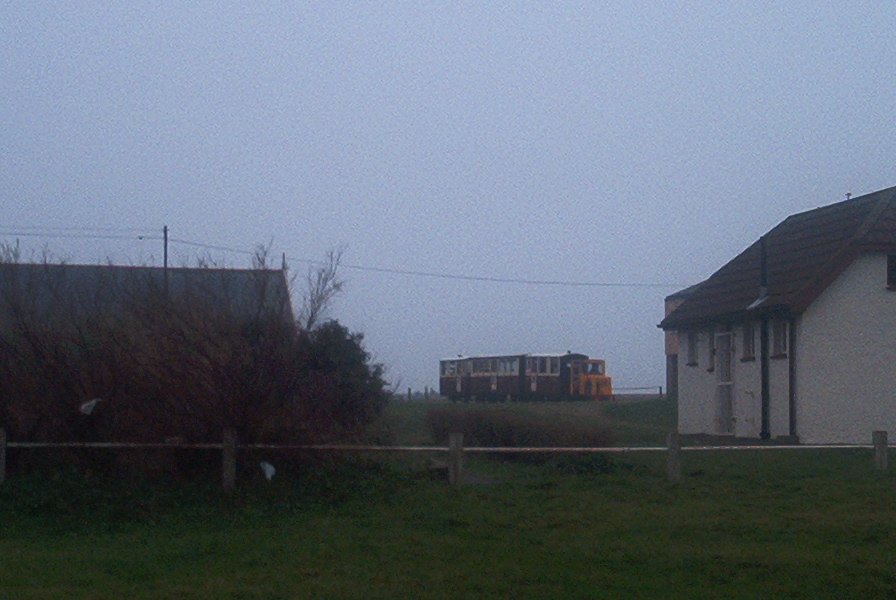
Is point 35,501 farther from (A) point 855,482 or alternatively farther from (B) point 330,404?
(A) point 855,482

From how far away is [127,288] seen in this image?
18.7m

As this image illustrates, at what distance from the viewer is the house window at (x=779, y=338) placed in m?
25.7

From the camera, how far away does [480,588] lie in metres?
9.85

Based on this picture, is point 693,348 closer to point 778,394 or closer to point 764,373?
point 764,373

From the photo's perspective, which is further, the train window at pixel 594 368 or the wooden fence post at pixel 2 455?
the train window at pixel 594 368

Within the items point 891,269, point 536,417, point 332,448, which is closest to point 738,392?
point 891,269

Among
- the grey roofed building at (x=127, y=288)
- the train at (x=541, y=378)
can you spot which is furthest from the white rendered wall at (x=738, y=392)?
the train at (x=541, y=378)

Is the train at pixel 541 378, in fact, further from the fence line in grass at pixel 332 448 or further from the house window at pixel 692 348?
the fence line in grass at pixel 332 448

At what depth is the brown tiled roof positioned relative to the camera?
974 inches

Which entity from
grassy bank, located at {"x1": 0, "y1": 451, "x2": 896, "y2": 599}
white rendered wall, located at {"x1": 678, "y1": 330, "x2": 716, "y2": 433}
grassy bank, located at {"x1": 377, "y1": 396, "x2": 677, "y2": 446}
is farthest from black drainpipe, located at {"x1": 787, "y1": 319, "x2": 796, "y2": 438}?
grassy bank, located at {"x1": 0, "y1": 451, "x2": 896, "y2": 599}

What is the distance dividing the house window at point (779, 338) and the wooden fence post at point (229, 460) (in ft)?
47.2

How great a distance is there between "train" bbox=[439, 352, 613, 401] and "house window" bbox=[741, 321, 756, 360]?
91.8ft

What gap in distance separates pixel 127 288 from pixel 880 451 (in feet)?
41.0

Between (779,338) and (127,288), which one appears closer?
(127,288)
